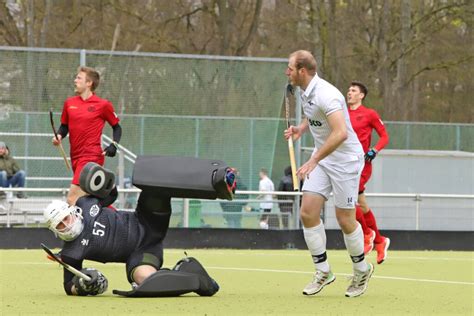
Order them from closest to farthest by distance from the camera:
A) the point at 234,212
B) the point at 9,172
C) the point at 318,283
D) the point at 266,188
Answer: the point at 318,283 → the point at 234,212 → the point at 9,172 → the point at 266,188

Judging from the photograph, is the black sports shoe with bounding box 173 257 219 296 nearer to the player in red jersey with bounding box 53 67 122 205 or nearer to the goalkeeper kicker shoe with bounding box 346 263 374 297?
the goalkeeper kicker shoe with bounding box 346 263 374 297

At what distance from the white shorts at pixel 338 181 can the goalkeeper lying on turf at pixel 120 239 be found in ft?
3.82

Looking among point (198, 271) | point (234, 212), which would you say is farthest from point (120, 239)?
point (234, 212)

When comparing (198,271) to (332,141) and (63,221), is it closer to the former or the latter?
(63,221)

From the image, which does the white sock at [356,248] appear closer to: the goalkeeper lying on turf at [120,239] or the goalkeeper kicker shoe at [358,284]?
the goalkeeper kicker shoe at [358,284]

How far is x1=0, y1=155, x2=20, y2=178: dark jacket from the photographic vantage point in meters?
19.7

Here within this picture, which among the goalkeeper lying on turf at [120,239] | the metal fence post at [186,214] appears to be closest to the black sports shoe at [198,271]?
the goalkeeper lying on turf at [120,239]

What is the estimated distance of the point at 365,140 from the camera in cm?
1484

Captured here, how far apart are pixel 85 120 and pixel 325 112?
15.4 ft

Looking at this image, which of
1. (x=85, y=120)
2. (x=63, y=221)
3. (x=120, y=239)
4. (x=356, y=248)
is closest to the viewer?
(x=63, y=221)

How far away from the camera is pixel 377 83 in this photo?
41406mm

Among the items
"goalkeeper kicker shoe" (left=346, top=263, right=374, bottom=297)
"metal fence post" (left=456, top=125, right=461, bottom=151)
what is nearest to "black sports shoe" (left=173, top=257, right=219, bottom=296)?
"goalkeeper kicker shoe" (left=346, top=263, right=374, bottom=297)

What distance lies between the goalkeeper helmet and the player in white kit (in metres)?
1.82

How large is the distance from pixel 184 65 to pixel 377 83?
826 inches
